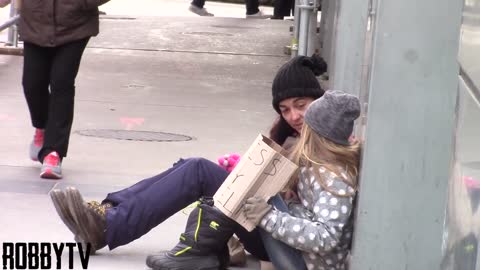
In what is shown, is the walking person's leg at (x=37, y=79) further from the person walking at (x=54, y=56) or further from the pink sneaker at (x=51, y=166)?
the pink sneaker at (x=51, y=166)

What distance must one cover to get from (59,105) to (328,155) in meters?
2.68

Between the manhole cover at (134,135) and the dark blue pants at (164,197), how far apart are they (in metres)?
3.25

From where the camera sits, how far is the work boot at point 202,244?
14.5 feet

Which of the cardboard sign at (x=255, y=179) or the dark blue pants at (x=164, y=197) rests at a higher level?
the cardboard sign at (x=255, y=179)

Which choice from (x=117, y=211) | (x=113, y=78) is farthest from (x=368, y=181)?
(x=113, y=78)

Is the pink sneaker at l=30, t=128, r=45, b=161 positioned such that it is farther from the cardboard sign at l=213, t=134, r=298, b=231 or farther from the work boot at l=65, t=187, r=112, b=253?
the cardboard sign at l=213, t=134, r=298, b=231

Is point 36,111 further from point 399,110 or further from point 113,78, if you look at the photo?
point 113,78

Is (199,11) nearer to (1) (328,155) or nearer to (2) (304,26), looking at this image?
(2) (304,26)

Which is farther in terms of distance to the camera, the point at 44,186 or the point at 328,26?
the point at 328,26

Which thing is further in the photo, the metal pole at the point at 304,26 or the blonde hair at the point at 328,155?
the metal pole at the point at 304,26

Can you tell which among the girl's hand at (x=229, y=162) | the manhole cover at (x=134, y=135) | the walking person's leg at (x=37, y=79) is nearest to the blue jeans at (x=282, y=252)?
the girl's hand at (x=229, y=162)

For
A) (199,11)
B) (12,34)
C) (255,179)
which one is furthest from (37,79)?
(199,11)

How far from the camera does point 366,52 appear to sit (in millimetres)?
7621

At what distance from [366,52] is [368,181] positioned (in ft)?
12.7
